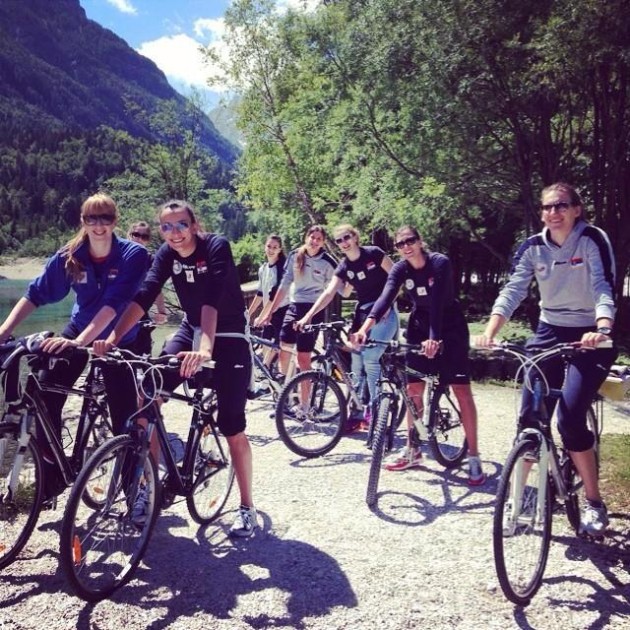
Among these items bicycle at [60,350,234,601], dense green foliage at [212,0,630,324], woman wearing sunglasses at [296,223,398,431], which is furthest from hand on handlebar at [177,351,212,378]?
dense green foliage at [212,0,630,324]

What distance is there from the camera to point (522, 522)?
11.3 ft

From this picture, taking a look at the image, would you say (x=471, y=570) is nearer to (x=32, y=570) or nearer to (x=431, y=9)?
(x=32, y=570)

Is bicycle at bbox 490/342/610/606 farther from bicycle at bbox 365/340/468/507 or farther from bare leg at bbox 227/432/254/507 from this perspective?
bare leg at bbox 227/432/254/507

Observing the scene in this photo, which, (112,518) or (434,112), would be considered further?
(434,112)

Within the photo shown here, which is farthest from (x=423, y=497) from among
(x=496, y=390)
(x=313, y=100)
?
(x=313, y=100)

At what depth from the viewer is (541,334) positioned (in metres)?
4.16

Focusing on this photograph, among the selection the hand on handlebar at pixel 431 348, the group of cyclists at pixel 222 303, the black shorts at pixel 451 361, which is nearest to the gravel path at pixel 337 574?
the group of cyclists at pixel 222 303

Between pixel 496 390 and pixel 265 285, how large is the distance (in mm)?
4545

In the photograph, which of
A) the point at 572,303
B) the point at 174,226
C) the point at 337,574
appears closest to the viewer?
the point at 337,574

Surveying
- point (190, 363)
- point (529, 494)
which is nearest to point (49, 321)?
point (190, 363)

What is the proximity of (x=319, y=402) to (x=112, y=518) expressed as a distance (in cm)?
306

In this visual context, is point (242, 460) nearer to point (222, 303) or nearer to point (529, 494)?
point (222, 303)

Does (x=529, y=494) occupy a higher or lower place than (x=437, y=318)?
lower

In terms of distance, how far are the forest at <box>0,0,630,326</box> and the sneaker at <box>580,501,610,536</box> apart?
8396 mm
